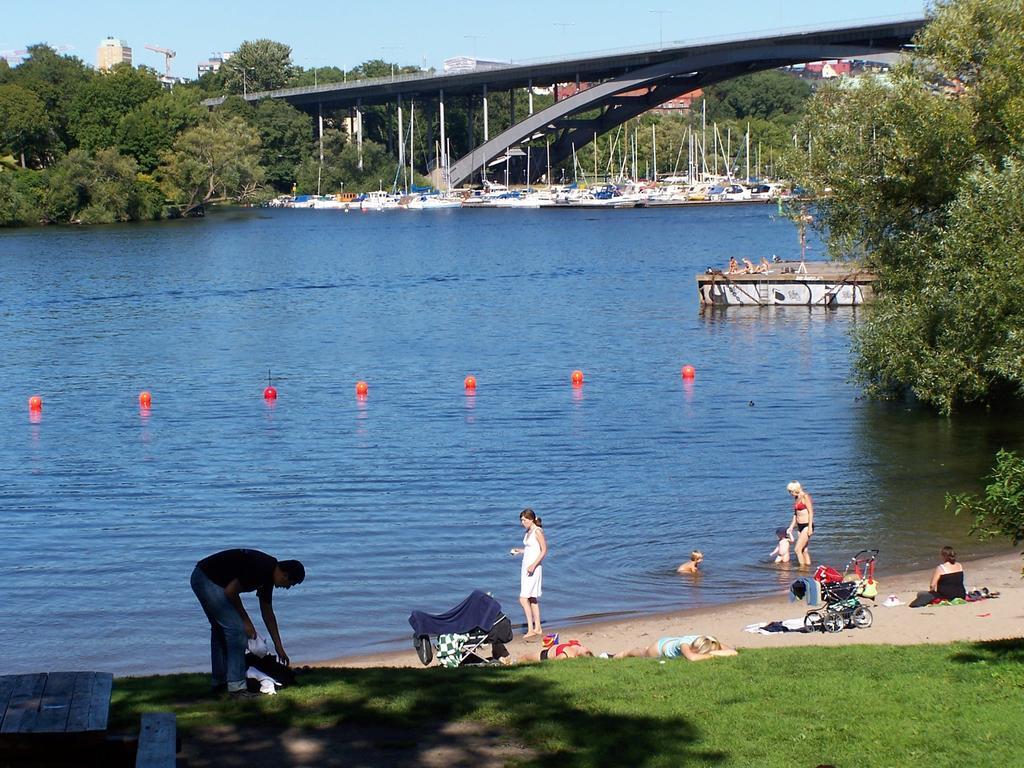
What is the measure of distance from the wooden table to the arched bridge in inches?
3715

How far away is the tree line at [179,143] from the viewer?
391ft

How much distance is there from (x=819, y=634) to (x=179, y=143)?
119 m

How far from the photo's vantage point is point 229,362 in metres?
44.9

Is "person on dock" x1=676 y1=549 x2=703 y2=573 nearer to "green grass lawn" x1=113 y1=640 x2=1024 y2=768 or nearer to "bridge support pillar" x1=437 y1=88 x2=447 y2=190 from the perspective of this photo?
"green grass lawn" x1=113 y1=640 x2=1024 y2=768

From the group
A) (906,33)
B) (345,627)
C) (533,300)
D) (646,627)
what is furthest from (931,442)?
(906,33)

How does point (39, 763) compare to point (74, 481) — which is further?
point (74, 481)

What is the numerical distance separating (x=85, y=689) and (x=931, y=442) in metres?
23.0

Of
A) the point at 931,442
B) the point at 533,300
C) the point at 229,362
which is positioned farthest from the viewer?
the point at 533,300

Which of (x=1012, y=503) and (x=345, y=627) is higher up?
(x=1012, y=503)

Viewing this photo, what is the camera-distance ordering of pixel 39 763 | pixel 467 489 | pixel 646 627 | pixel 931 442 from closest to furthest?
pixel 39 763, pixel 646 627, pixel 467 489, pixel 931 442

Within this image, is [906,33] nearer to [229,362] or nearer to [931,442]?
[229,362]

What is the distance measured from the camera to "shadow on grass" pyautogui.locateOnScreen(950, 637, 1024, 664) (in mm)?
10672

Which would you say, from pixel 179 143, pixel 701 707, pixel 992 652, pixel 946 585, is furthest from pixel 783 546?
pixel 179 143

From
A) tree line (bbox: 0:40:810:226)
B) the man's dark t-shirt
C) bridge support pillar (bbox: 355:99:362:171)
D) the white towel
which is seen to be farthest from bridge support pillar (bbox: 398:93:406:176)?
the man's dark t-shirt
